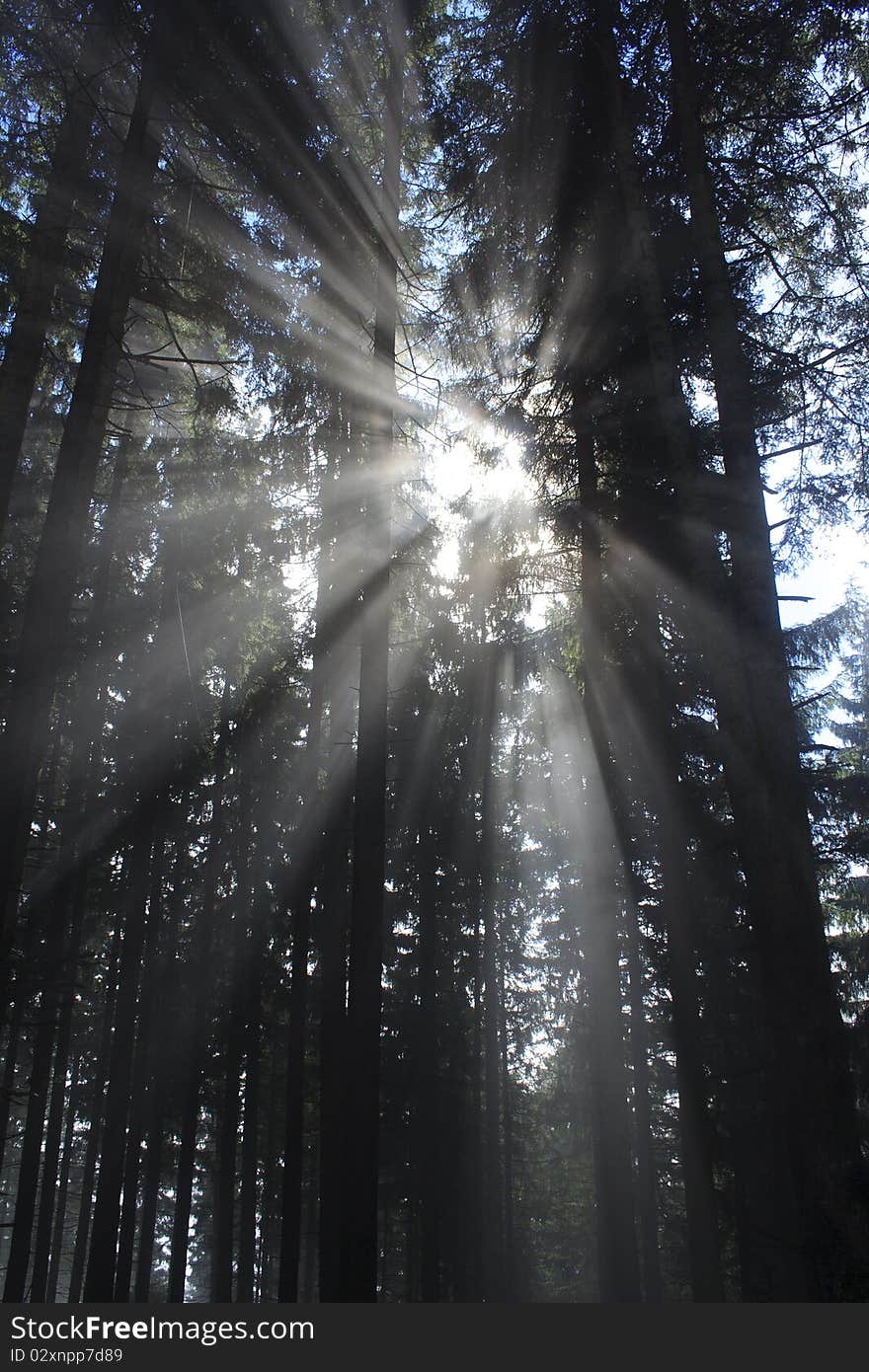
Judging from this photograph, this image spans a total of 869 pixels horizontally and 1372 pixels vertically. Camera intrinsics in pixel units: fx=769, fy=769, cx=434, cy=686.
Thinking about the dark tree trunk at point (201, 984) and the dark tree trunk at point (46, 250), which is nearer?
the dark tree trunk at point (46, 250)

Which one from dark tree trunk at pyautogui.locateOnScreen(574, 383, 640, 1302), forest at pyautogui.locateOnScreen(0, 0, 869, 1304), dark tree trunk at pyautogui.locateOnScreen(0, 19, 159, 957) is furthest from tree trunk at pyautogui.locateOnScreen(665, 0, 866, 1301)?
dark tree trunk at pyautogui.locateOnScreen(0, 19, 159, 957)

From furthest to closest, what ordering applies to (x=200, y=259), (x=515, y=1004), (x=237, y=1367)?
(x=515, y=1004)
(x=200, y=259)
(x=237, y=1367)

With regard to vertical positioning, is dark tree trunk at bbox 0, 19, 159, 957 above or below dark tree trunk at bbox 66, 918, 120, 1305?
above

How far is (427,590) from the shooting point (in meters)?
13.4

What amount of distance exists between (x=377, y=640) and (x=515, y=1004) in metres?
17.1

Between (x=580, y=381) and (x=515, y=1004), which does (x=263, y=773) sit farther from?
(x=515, y=1004)

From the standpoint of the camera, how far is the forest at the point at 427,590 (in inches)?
288

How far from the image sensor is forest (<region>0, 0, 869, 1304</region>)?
7.30 meters

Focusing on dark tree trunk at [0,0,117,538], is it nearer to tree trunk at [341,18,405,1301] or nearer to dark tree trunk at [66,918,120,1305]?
tree trunk at [341,18,405,1301]

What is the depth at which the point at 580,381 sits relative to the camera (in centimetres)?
1073

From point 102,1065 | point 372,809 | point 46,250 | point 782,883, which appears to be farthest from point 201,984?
point 782,883

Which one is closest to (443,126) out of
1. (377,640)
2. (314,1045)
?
(377,640)

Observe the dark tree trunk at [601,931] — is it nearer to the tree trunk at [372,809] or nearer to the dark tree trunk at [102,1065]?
the tree trunk at [372,809]

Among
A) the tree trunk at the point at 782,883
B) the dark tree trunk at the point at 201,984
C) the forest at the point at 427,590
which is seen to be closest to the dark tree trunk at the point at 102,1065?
the forest at the point at 427,590
